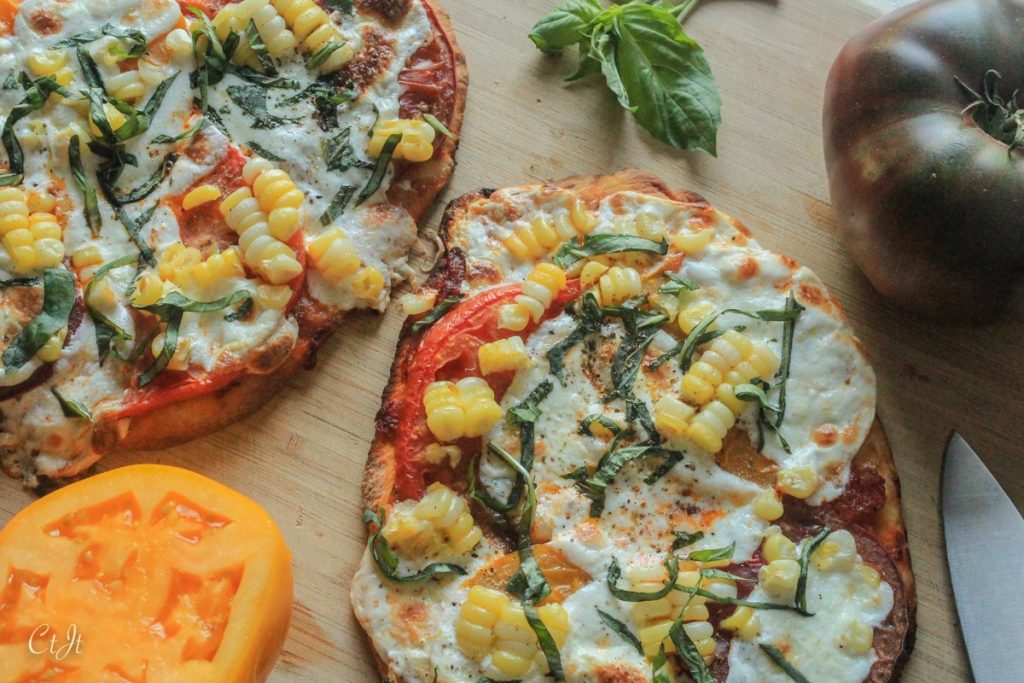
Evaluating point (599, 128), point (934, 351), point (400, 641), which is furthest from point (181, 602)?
point (934, 351)

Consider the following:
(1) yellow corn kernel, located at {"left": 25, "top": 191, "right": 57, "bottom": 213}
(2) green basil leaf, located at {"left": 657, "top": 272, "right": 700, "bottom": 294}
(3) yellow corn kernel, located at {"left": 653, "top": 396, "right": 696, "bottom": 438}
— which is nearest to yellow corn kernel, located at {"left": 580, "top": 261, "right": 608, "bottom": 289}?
(2) green basil leaf, located at {"left": 657, "top": 272, "right": 700, "bottom": 294}

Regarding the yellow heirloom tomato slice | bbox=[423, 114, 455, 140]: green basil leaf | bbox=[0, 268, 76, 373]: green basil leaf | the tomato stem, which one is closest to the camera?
the yellow heirloom tomato slice

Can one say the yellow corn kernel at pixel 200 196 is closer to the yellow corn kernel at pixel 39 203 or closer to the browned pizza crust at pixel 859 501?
the yellow corn kernel at pixel 39 203

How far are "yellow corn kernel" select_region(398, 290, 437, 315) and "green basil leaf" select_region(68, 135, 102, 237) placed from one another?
42.5 inches

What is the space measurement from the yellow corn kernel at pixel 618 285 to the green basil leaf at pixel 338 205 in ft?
3.14

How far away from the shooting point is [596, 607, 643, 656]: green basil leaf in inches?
126

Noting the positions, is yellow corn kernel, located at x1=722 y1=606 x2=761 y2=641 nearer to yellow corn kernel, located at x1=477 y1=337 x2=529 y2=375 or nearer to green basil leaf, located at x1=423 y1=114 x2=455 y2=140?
yellow corn kernel, located at x1=477 y1=337 x2=529 y2=375

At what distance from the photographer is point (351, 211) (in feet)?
12.2

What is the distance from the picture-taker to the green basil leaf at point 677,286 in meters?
3.55

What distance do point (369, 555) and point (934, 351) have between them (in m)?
2.18

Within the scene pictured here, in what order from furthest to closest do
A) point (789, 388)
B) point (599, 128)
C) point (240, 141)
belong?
point (599, 128)
point (240, 141)
point (789, 388)

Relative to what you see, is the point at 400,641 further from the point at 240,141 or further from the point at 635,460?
the point at 240,141

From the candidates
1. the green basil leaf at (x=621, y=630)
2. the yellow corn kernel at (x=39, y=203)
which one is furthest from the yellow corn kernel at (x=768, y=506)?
the yellow corn kernel at (x=39, y=203)

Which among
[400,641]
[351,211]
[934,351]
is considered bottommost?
[400,641]
